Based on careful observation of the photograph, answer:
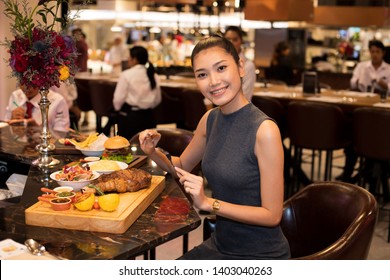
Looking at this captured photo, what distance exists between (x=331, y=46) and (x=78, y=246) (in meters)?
11.1

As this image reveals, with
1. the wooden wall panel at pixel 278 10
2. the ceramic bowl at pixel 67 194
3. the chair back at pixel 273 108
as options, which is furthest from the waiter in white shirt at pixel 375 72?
the ceramic bowl at pixel 67 194

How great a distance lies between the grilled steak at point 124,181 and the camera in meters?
2.38

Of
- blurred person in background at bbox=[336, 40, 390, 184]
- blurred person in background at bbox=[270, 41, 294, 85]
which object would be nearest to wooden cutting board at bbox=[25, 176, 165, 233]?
blurred person in background at bbox=[336, 40, 390, 184]

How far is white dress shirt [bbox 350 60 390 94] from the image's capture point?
7.42 meters

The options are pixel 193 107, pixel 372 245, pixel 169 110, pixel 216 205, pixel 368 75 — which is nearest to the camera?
pixel 216 205

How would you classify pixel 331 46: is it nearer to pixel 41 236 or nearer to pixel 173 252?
Answer: pixel 173 252

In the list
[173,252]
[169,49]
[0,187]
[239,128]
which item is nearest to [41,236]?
[239,128]

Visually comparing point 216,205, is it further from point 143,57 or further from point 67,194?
point 143,57

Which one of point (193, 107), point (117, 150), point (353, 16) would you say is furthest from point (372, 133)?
point (353, 16)

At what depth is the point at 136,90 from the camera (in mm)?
6520

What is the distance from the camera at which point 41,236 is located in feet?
6.75

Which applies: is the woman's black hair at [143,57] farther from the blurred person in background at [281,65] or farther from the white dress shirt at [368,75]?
the blurred person in background at [281,65]

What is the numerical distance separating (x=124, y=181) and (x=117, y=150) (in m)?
0.70
